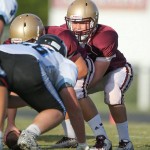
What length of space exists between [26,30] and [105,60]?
792 mm

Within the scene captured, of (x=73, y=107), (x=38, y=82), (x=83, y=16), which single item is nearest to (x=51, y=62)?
(x=38, y=82)

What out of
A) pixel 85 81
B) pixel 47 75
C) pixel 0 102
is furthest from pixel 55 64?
pixel 85 81

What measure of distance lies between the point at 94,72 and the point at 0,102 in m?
1.70

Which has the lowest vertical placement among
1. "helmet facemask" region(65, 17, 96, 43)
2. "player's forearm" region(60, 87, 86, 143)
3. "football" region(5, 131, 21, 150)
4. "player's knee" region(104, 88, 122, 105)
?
"football" region(5, 131, 21, 150)

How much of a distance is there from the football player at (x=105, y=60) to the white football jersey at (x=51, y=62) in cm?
124

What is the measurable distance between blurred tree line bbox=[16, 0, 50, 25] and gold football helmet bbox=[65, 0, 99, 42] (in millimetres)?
20581

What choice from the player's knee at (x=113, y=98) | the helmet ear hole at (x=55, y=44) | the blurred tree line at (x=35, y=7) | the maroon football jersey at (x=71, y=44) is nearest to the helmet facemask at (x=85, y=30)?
the maroon football jersey at (x=71, y=44)

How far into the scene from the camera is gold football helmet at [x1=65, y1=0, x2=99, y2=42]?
651cm

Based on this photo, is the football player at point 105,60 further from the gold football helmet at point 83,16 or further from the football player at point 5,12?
the football player at point 5,12

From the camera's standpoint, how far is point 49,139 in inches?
290

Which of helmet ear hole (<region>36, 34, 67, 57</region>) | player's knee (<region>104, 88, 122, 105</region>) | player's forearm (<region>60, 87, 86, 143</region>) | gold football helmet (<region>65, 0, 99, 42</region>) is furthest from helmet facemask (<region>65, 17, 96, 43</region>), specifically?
player's forearm (<region>60, 87, 86, 143</region>)

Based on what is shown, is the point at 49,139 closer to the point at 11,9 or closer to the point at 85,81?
the point at 85,81

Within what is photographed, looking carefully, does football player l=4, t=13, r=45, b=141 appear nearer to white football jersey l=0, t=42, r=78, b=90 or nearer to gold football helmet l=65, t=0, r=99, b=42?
gold football helmet l=65, t=0, r=99, b=42

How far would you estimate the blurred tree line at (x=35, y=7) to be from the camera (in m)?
27.4
